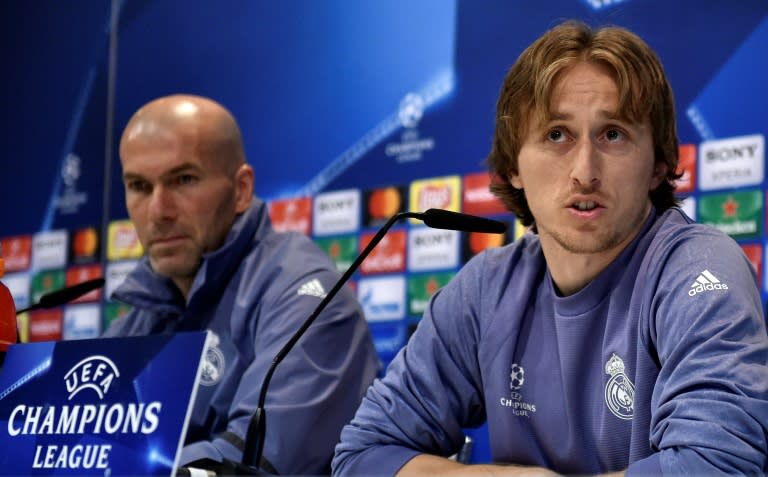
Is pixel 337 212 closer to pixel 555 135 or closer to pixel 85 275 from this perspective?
pixel 85 275

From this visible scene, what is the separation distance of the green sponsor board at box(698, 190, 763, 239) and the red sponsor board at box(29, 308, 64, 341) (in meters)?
2.18

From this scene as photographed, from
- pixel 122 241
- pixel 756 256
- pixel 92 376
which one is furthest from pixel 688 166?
pixel 122 241

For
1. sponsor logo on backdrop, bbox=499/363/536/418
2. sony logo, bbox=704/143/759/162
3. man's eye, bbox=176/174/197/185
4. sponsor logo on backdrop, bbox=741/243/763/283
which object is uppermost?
sony logo, bbox=704/143/759/162

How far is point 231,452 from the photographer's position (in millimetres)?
1947

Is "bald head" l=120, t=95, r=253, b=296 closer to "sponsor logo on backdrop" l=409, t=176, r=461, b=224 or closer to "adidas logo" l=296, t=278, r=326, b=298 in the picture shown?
"adidas logo" l=296, t=278, r=326, b=298

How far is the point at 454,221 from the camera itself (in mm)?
1572

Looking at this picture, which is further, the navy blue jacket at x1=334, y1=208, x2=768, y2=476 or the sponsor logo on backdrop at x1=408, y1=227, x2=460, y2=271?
the sponsor logo on backdrop at x1=408, y1=227, x2=460, y2=271

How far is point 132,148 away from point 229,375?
597 millimetres

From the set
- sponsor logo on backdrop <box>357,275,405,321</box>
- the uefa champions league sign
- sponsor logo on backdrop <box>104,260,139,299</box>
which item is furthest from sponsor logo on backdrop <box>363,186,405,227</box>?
the uefa champions league sign

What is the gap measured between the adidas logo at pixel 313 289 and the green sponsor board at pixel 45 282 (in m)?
1.68

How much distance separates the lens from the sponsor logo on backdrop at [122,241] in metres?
3.45

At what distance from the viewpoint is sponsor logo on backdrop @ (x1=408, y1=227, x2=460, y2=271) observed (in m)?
2.82

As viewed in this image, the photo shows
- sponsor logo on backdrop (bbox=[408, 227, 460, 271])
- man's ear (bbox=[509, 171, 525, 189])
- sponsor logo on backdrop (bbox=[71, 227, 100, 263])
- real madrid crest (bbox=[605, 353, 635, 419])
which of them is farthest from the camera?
sponsor logo on backdrop (bbox=[71, 227, 100, 263])

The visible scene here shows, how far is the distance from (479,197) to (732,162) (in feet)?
2.15
